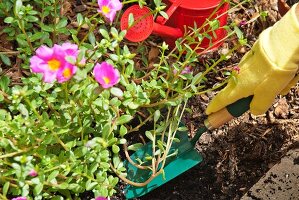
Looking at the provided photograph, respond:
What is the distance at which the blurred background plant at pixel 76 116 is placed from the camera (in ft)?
5.42

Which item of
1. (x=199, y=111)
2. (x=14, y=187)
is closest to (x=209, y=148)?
(x=199, y=111)

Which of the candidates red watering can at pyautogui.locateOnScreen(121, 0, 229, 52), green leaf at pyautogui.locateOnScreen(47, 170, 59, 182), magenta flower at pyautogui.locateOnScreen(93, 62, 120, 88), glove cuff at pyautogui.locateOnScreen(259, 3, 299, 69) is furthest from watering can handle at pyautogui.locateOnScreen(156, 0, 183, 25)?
green leaf at pyautogui.locateOnScreen(47, 170, 59, 182)

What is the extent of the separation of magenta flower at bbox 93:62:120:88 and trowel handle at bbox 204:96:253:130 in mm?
517

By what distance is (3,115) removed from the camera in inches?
71.2

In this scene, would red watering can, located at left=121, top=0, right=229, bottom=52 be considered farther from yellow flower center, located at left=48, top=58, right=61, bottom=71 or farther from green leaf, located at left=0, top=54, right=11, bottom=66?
yellow flower center, located at left=48, top=58, right=61, bottom=71

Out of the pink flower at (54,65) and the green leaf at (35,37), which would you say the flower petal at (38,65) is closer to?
the pink flower at (54,65)

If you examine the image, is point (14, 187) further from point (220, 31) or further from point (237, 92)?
point (220, 31)

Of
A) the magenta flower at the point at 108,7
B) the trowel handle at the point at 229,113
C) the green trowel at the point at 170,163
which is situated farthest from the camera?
the green trowel at the point at 170,163

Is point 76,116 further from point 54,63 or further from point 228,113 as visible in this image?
point 228,113

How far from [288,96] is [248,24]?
0.35 meters

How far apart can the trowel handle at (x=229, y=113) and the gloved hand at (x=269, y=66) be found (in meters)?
0.03

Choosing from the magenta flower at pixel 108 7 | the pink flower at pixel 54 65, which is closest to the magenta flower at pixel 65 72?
the pink flower at pixel 54 65

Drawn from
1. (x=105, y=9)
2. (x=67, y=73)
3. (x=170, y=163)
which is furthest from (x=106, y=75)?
(x=170, y=163)

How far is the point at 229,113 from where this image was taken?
1891mm
